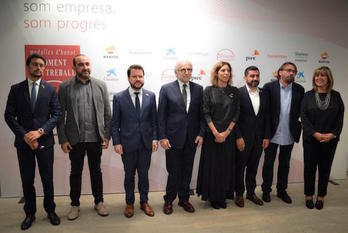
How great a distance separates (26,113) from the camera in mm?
3086

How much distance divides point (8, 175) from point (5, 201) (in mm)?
328

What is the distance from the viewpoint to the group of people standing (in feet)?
10.4

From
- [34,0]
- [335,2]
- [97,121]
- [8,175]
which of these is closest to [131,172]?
[97,121]

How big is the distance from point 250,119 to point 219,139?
48 cm

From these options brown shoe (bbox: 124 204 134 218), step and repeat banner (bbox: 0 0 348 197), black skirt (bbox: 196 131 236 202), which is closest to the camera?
brown shoe (bbox: 124 204 134 218)

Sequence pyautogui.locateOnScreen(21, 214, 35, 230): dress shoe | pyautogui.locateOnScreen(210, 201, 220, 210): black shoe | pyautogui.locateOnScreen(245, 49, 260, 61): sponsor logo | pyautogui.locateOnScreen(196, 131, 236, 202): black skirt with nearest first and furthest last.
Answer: pyautogui.locateOnScreen(21, 214, 35, 230): dress shoe
pyautogui.locateOnScreen(196, 131, 236, 202): black skirt
pyautogui.locateOnScreen(210, 201, 220, 210): black shoe
pyautogui.locateOnScreen(245, 49, 260, 61): sponsor logo

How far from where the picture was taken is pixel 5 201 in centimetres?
397

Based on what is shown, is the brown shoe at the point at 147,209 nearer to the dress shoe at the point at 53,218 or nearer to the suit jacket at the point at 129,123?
the suit jacket at the point at 129,123

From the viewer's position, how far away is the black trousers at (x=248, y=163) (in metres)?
3.75

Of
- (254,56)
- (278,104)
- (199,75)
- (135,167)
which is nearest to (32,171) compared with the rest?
(135,167)

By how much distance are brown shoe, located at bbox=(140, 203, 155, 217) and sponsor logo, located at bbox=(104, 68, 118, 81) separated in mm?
1633

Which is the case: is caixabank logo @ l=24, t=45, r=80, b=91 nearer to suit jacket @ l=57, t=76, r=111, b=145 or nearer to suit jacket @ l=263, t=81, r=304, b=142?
suit jacket @ l=57, t=76, r=111, b=145

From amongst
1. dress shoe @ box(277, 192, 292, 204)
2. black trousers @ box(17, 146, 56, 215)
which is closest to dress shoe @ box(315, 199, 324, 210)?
dress shoe @ box(277, 192, 292, 204)

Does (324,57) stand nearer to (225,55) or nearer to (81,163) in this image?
(225,55)
